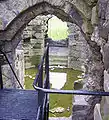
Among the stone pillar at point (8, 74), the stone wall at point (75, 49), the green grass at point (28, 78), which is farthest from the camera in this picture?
the stone wall at point (75, 49)

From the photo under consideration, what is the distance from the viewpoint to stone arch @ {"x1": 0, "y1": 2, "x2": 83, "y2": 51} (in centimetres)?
380

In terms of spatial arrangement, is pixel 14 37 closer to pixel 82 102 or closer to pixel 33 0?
pixel 33 0

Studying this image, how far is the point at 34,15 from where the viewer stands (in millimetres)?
4105

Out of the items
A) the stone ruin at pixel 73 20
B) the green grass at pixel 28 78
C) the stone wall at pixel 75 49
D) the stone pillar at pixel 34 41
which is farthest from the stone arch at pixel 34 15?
the stone pillar at pixel 34 41

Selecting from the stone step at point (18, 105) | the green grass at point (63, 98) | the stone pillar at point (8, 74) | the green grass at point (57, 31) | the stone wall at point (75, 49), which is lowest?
the green grass at point (63, 98)

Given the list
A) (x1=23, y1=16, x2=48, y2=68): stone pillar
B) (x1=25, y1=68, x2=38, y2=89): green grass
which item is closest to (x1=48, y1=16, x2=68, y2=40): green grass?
(x1=23, y1=16, x2=48, y2=68): stone pillar

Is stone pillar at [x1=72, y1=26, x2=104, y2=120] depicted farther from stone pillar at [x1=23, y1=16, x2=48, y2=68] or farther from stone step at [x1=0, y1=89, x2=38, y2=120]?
stone pillar at [x1=23, y1=16, x2=48, y2=68]

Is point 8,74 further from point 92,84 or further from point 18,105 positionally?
point 92,84

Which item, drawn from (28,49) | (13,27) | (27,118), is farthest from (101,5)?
(28,49)

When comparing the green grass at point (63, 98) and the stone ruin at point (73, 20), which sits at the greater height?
the stone ruin at point (73, 20)

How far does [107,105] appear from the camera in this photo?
167 centimetres

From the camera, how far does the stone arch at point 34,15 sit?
380 centimetres

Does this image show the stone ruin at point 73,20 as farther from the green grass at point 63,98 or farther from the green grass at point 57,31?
the green grass at point 57,31

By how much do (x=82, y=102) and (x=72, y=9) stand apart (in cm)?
144
